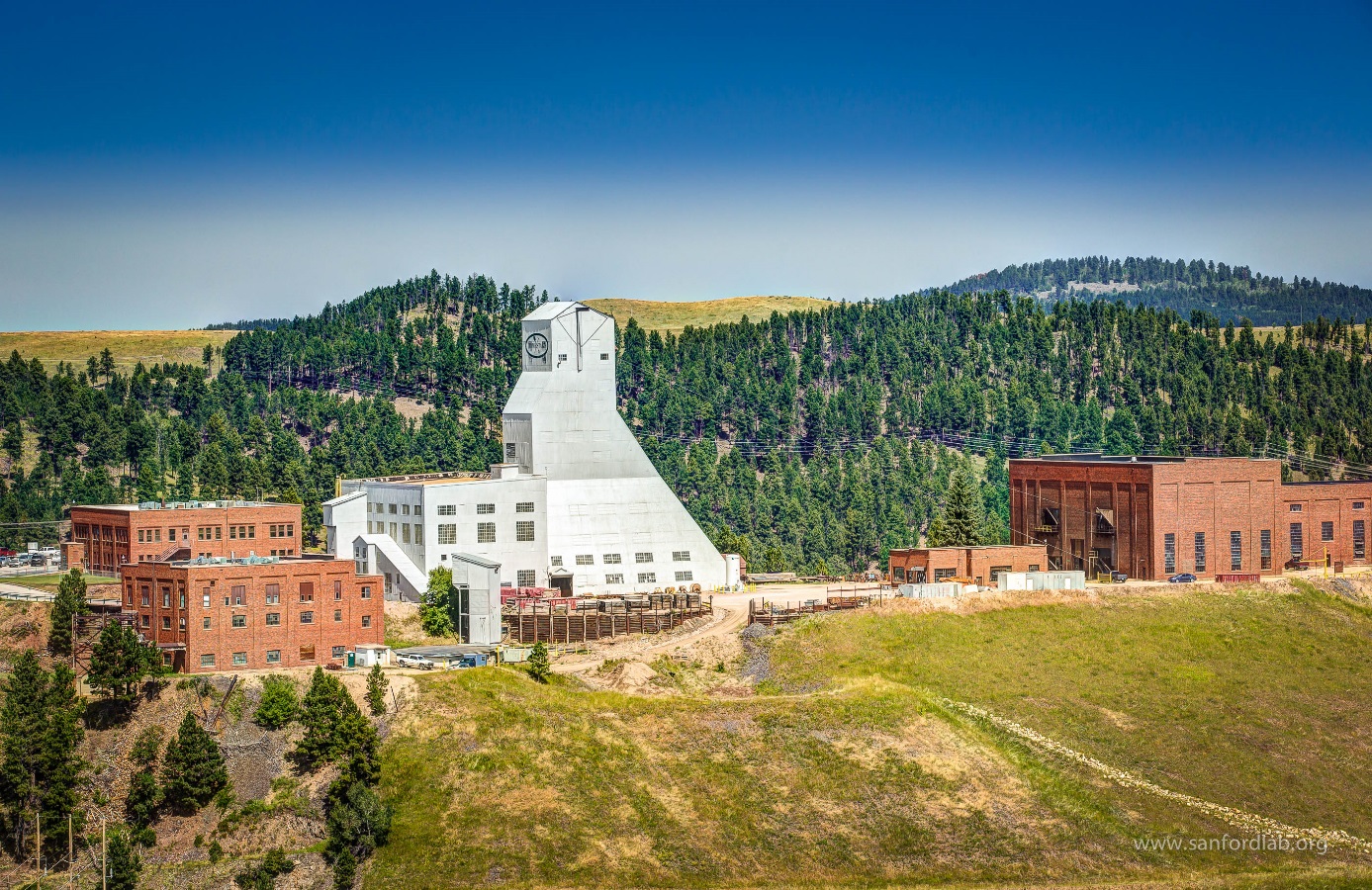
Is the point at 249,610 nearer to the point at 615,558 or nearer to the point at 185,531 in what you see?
the point at 185,531

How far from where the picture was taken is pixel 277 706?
2963 inches

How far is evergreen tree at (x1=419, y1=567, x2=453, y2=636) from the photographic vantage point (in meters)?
92.8

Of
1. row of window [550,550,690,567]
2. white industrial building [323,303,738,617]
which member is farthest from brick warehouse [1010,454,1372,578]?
row of window [550,550,690,567]

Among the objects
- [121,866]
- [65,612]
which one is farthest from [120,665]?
[65,612]

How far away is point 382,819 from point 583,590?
35462 mm

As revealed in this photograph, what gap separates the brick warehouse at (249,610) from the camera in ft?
265

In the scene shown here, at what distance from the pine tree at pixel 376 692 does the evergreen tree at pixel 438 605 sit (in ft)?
49.7

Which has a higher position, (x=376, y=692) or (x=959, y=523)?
(x=959, y=523)

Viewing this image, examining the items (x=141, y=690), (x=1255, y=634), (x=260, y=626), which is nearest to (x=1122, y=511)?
(x=1255, y=634)

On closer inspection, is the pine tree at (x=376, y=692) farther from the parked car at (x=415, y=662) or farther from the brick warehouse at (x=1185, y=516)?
the brick warehouse at (x=1185, y=516)

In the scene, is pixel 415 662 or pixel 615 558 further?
pixel 615 558

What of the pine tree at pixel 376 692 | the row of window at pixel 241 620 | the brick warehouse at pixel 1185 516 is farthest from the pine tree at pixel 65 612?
the brick warehouse at pixel 1185 516

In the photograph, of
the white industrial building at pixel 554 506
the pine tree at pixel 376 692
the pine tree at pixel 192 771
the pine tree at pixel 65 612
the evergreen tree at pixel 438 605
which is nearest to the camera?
the pine tree at pixel 192 771

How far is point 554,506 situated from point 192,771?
38970mm
